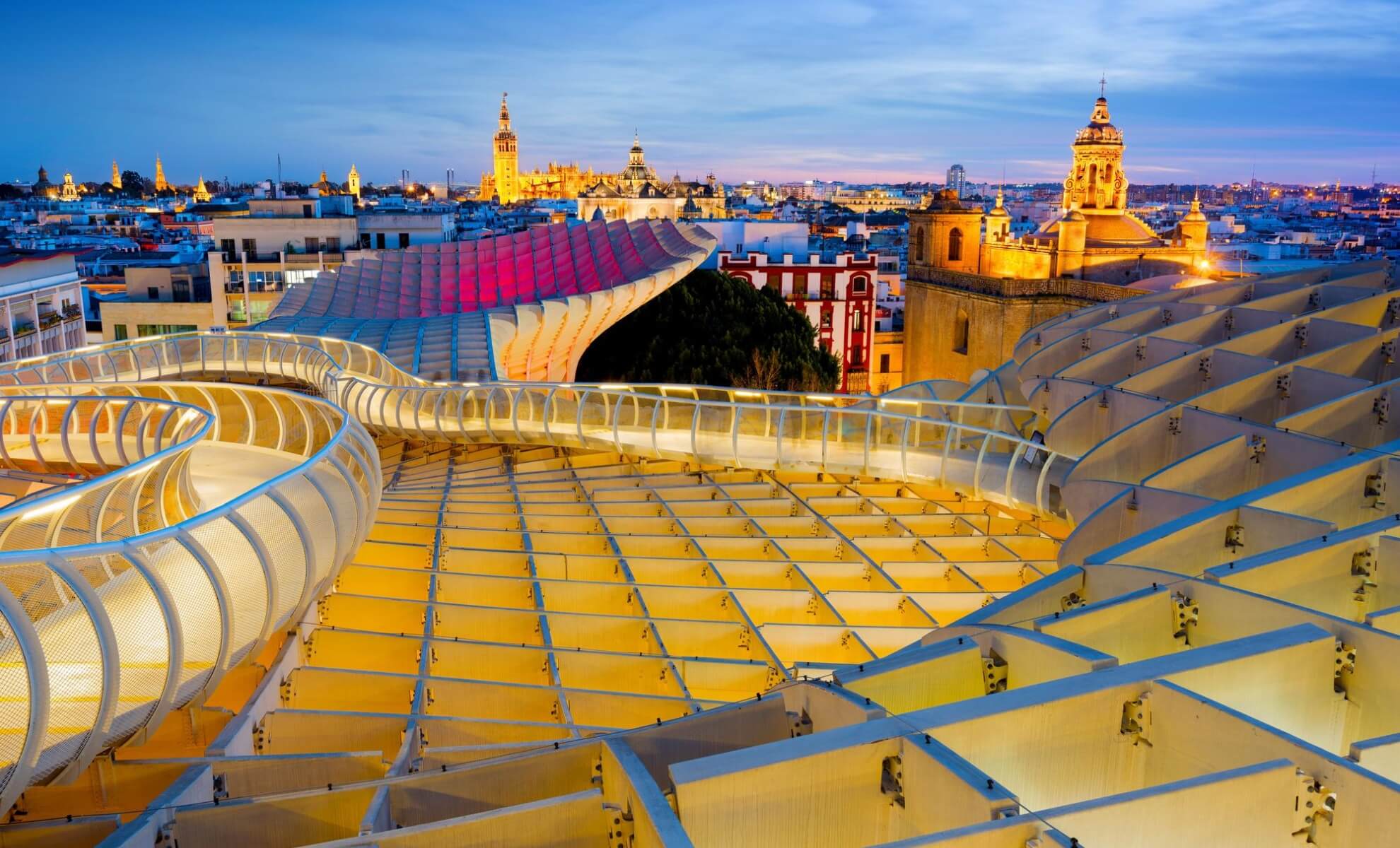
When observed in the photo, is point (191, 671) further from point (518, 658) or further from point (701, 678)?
point (701, 678)

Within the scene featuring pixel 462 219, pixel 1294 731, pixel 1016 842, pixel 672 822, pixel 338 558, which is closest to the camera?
pixel 1016 842

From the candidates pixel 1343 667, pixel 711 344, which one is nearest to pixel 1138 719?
pixel 1343 667

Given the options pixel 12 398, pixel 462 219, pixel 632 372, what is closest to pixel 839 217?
pixel 462 219

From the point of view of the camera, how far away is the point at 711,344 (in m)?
37.1

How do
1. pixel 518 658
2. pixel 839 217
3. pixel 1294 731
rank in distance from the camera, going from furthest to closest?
pixel 839 217, pixel 518 658, pixel 1294 731

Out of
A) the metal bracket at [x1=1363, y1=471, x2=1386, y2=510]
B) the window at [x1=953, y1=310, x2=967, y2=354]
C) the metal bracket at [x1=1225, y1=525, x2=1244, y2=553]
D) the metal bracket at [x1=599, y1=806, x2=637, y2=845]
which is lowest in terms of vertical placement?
the window at [x1=953, y1=310, x2=967, y2=354]

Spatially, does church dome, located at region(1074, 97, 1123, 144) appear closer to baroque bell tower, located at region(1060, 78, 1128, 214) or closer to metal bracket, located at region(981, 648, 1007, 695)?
baroque bell tower, located at region(1060, 78, 1128, 214)

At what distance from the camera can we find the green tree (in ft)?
120

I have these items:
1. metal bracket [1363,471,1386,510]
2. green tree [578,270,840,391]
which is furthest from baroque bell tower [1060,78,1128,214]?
metal bracket [1363,471,1386,510]

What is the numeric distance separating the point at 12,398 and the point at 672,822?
35.0 feet

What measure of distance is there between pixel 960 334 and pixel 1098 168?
18.3 metres

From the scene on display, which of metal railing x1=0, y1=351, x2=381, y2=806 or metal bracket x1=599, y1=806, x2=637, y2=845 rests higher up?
metal railing x1=0, y1=351, x2=381, y2=806

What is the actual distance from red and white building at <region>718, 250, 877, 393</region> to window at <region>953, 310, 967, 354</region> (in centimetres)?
485

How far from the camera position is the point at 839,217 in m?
121
